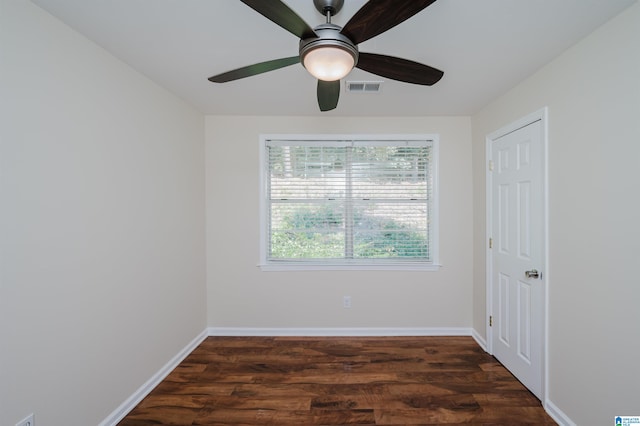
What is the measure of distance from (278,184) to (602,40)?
2639 mm

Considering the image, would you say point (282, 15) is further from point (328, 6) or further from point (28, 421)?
point (28, 421)

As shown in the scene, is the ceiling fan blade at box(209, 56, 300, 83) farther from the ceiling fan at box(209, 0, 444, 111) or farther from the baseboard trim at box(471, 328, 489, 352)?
the baseboard trim at box(471, 328, 489, 352)

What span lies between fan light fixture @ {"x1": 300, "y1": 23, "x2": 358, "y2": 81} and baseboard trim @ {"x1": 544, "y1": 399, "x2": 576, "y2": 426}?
2519 millimetres

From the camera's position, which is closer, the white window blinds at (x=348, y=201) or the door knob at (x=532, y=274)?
the door knob at (x=532, y=274)

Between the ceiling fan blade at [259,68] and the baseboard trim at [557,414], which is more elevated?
the ceiling fan blade at [259,68]

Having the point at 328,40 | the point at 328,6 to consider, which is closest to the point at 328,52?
the point at 328,40

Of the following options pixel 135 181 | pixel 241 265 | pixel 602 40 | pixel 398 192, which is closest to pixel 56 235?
pixel 135 181

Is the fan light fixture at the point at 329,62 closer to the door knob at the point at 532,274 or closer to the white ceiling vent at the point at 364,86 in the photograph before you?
the white ceiling vent at the point at 364,86

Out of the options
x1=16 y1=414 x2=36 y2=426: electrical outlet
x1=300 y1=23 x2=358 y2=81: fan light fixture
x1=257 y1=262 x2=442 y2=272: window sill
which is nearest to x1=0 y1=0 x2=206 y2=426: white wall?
x1=16 y1=414 x2=36 y2=426: electrical outlet

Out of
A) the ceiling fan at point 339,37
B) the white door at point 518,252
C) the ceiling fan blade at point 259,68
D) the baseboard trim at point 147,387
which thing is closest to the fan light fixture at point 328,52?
the ceiling fan at point 339,37

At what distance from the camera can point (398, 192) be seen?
2.97 meters

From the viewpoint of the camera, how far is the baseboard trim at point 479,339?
2617mm

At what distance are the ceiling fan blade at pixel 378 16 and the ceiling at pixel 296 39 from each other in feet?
1.25

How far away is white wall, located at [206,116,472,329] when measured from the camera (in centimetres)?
291
